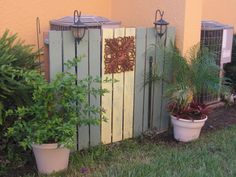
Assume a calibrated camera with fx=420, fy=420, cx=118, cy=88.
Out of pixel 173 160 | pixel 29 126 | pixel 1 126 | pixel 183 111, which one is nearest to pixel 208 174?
pixel 173 160

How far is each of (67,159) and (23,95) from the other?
780 mm

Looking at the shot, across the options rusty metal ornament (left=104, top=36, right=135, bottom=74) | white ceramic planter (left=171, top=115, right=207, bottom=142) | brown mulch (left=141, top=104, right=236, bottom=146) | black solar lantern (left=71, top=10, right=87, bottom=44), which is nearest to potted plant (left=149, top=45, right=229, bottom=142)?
white ceramic planter (left=171, top=115, right=207, bottom=142)

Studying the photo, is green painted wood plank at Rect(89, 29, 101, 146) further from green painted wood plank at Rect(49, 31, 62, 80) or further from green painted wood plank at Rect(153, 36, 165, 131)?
green painted wood plank at Rect(153, 36, 165, 131)

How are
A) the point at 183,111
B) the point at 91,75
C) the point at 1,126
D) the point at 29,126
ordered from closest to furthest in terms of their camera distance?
the point at 29,126 < the point at 1,126 < the point at 91,75 < the point at 183,111

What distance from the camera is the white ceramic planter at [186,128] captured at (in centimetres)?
518

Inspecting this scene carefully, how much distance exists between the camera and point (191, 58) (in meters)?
5.30

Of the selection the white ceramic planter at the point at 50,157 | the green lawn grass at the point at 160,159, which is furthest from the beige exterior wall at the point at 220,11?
the white ceramic planter at the point at 50,157

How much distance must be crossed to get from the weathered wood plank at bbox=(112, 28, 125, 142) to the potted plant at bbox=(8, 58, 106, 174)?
32.3 inches

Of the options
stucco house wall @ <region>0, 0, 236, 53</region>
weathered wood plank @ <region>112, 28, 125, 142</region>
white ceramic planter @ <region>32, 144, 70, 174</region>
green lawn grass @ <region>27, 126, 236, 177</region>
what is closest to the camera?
white ceramic planter @ <region>32, 144, 70, 174</region>

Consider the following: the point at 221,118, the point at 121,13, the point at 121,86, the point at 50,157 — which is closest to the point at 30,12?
the point at 121,13

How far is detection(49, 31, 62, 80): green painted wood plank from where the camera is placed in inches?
169

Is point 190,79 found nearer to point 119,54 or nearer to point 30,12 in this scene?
point 119,54

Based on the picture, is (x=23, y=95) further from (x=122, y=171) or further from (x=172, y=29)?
(x=172, y=29)

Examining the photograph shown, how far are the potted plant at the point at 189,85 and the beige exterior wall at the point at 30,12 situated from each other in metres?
1.56
